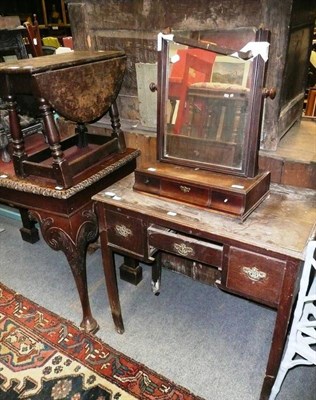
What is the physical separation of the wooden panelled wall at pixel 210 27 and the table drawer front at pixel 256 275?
2.27 ft

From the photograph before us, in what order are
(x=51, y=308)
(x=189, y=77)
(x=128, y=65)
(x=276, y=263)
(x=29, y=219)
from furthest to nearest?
(x=29, y=219)
(x=51, y=308)
(x=128, y=65)
(x=189, y=77)
(x=276, y=263)

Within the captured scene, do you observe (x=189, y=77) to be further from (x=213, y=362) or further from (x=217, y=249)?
(x=213, y=362)

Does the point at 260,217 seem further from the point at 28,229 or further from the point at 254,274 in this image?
the point at 28,229

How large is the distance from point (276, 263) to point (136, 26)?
1.45 meters

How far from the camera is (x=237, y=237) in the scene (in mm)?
1318

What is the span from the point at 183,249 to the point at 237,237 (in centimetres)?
27

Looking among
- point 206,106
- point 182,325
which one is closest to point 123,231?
point 206,106

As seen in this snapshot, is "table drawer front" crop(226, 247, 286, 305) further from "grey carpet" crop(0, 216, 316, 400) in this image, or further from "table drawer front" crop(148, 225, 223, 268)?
"grey carpet" crop(0, 216, 316, 400)

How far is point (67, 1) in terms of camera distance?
2.05m

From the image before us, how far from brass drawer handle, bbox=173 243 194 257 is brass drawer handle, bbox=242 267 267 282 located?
23 centimetres

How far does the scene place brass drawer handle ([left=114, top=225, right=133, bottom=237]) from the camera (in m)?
1.62

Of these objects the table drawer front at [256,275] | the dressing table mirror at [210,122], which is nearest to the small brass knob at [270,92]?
the dressing table mirror at [210,122]

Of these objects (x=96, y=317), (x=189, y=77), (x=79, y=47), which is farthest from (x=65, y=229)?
(x=79, y=47)

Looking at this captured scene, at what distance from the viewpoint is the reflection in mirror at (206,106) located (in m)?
1.47
